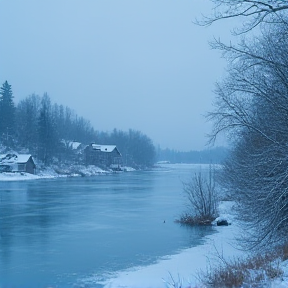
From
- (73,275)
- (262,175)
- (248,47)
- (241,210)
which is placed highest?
(248,47)

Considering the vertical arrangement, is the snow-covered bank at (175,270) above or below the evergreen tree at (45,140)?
below

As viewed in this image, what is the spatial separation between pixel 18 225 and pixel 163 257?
8689mm

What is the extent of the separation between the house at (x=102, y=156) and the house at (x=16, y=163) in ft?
87.4

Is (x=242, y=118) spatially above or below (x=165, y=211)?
above

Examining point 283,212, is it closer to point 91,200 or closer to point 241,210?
point 241,210

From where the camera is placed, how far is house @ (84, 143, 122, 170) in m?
96.7

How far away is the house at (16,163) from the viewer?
6662 centimetres

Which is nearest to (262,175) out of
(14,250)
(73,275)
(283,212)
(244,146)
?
(283,212)

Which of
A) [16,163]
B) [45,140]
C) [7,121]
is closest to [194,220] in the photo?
[16,163]

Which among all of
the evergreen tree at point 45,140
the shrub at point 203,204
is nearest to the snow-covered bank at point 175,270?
the shrub at point 203,204

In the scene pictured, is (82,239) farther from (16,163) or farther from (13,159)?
(13,159)

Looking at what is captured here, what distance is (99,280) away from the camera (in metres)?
11.2

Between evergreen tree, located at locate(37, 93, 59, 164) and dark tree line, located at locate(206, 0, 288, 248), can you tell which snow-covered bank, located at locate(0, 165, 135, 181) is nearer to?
evergreen tree, located at locate(37, 93, 59, 164)

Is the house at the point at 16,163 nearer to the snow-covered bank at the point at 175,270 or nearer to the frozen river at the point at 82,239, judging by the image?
the frozen river at the point at 82,239
